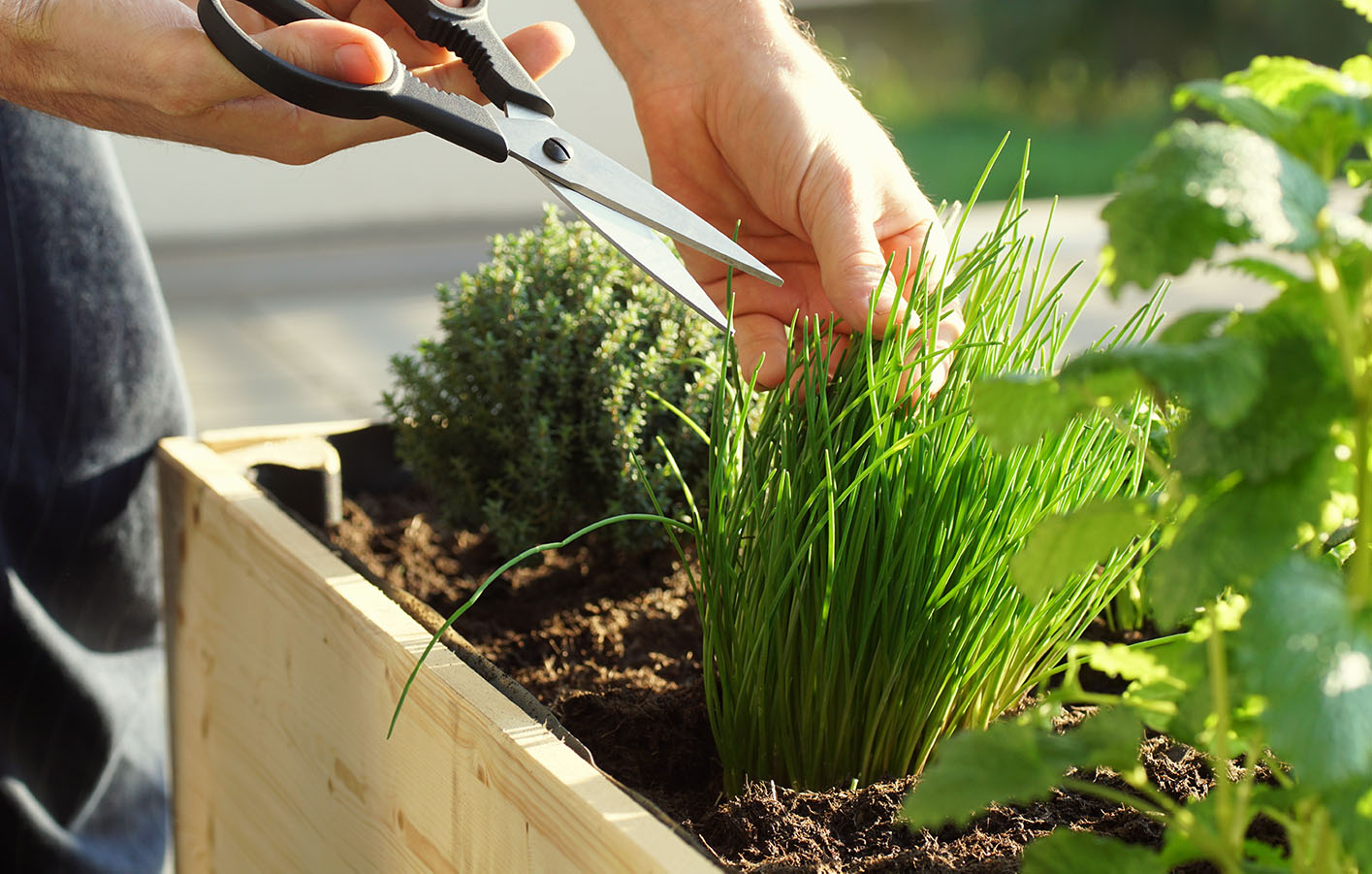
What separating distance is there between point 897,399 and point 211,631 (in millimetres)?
699

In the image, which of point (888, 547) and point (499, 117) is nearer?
point (888, 547)

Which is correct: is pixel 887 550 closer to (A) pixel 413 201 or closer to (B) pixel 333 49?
(B) pixel 333 49

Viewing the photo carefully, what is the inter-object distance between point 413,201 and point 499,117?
12.0ft

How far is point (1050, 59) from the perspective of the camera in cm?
822

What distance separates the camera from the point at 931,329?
688 millimetres

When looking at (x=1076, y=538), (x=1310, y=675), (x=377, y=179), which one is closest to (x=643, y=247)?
(x=1076, y=538)

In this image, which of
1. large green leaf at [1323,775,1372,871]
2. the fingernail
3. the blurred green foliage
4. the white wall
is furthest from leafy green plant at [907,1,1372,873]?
the blurred green foliage

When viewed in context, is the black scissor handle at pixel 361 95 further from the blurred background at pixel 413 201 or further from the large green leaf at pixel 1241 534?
the large green leaf at pixel 1241 534

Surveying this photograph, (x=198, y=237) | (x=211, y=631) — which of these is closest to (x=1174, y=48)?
(x=198, y=237)

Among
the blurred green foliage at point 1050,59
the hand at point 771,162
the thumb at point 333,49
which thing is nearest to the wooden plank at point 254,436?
the hand at point 771,162

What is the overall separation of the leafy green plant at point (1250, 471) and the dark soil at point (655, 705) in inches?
8.9

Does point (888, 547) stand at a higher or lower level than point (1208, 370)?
lower

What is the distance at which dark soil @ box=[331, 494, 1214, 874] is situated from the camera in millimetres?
645

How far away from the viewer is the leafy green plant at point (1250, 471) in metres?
0.32
